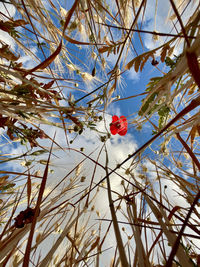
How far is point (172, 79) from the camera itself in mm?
265

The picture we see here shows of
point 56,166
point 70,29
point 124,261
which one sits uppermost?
point 70,29

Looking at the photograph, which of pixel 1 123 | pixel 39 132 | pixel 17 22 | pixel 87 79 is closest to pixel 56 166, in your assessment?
pixel 39 132

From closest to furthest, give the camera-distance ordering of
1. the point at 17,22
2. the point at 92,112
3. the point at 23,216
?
1. the point at 23,216
2. the point at 17,22
3. the point at 92,112

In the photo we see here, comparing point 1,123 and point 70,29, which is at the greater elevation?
point 70,29

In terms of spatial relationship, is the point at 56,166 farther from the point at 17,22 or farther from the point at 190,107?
the point at 190,107

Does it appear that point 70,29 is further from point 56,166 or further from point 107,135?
point 56,166

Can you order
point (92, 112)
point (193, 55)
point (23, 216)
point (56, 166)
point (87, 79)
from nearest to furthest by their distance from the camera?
point (193, 55) < point (23, 216) < point (92, 112) < point (56, 166) < point (87, 79)

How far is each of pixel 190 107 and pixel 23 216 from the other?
390mm

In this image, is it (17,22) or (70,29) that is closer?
(17,22)

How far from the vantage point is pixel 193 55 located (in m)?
0.18

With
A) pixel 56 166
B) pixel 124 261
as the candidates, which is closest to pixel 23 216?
pixel 124 261

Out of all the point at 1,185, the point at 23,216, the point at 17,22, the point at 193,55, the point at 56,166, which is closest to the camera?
the point at 193,55

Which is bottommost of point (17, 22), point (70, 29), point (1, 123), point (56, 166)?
point (1, 123)

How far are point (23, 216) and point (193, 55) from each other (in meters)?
0.42
